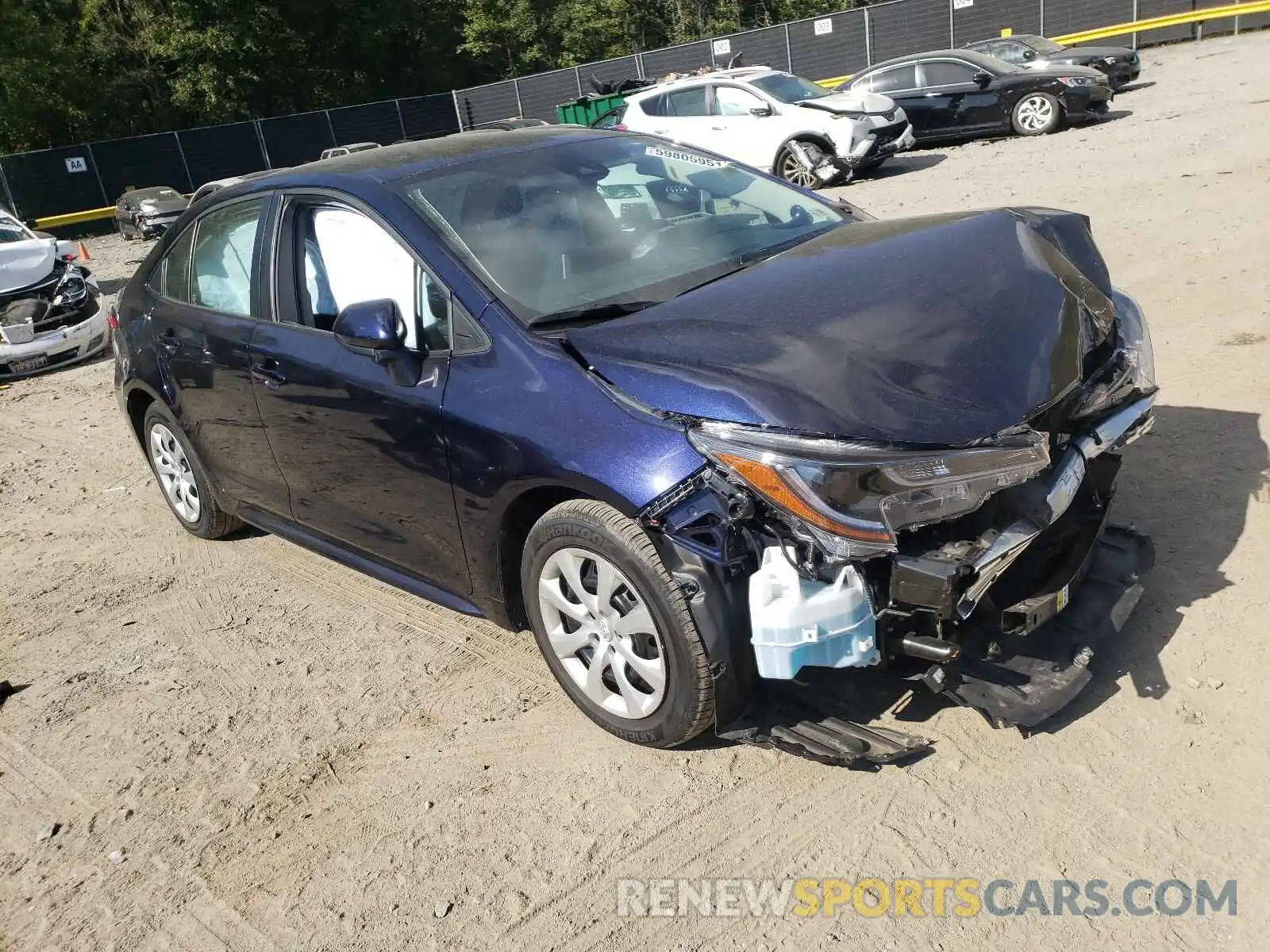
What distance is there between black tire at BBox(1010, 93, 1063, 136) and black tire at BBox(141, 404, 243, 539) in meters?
15.5

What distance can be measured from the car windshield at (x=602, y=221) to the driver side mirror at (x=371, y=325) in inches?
13.2

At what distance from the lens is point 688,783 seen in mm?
3244

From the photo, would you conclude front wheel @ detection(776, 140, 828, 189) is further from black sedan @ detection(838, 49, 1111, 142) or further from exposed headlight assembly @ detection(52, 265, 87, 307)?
exposed headlight assembly @ detection(52, 265, 87, 307)

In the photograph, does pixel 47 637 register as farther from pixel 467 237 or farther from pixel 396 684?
pixel 467 237

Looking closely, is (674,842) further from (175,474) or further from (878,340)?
(175,474)

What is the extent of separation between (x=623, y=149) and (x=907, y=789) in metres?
2.82

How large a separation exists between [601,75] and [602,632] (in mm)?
35724

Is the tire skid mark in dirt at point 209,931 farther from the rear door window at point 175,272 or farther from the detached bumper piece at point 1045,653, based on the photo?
the rear door window at point 175,272

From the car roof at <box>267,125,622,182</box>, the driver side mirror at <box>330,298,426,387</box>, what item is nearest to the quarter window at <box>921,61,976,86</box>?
the car roof at <box>267,125,622,182</box>

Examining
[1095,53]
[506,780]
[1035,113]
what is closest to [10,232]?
[506,780]

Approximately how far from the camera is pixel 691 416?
299 centimetres

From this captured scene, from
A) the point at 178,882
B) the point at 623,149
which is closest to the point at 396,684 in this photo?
the point at 178,882

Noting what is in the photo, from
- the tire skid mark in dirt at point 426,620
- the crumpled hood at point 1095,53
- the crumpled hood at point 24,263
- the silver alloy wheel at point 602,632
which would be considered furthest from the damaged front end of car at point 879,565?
the crumpled hood at point 1095,53

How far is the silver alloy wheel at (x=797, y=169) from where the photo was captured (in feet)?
51.3
